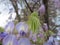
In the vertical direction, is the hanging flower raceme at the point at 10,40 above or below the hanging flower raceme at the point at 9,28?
below

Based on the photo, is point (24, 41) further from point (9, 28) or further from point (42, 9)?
point (42, 9)

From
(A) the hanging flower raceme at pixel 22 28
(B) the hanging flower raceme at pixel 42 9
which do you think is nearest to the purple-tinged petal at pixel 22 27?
(A) the hanging flower raceme at pixel 22 28

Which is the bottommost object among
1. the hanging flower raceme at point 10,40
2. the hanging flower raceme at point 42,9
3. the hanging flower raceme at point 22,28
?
the hanging flower raceme at point 10,40

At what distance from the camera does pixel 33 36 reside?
0.82m

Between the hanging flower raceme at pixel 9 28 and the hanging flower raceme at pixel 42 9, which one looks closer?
the hanging flower raceme at pixel 9 28

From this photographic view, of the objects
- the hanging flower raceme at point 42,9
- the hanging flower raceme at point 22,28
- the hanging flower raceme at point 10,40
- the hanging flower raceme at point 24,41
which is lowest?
the hanging flower raceme at point 24,41

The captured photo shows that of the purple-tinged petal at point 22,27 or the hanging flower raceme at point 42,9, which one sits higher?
the hanging flower raceme at point 42,9

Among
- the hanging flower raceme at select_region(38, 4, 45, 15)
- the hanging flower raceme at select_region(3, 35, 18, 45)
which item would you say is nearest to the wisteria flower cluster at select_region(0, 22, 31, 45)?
the hanging flower raceme at select_region(3, 35, 18, 45)

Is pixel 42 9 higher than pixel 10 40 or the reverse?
higher

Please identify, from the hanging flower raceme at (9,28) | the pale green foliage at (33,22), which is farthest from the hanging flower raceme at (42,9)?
the hanging flower raceme at (9,28)

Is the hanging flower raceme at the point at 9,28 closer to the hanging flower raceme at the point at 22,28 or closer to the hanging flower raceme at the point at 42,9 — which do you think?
the hanging flower raceme at the point at 22,28

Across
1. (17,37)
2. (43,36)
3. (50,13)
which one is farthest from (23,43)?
(50,13)

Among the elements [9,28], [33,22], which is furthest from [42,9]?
[9,28]

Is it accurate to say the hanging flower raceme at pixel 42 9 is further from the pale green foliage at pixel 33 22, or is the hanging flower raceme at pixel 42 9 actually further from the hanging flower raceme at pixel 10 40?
the hanging flower raceme at pixel 10 40
